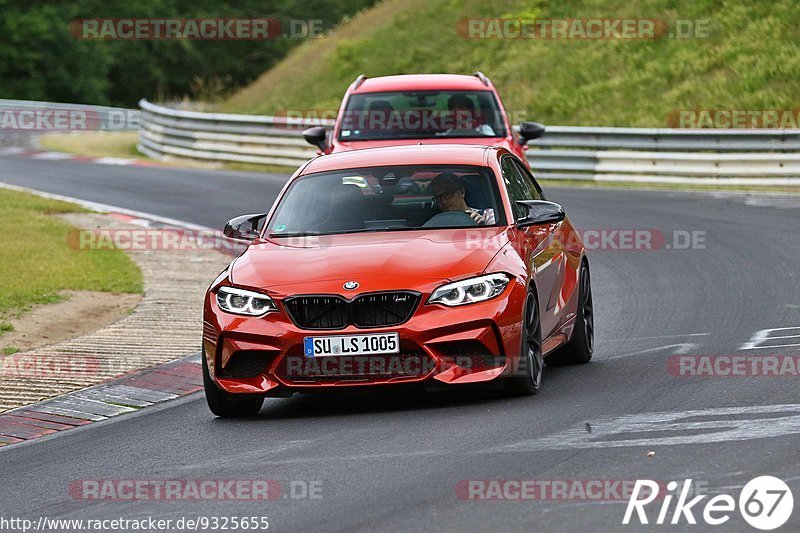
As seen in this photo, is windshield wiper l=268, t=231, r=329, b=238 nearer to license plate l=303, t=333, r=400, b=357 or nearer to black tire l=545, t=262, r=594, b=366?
license plate l=303, t=333, r=400, b=357

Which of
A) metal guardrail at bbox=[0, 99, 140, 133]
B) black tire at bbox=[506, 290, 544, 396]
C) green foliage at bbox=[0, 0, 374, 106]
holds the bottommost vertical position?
green foliage at bbox=[0, 0, 374, 106]

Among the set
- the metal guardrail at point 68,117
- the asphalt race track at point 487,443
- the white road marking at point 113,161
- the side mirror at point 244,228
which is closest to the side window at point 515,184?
the asphalt race track at point 487,443

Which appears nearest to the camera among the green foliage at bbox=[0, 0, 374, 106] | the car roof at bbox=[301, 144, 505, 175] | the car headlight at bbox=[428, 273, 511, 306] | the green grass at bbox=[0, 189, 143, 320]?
the car headlight at bbox=[428, 273, 511, 306]

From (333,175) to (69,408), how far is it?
2357 millimetres

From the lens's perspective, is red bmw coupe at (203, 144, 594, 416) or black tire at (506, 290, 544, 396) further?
black tire at (506, 290, 544, 396)

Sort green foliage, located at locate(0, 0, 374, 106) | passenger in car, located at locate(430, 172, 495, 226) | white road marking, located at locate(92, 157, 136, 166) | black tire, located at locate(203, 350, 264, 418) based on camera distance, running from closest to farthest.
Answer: black tire, located at locate(203, 350, 264, 418) → passenger in car, located at locate(430, 172, 495, 226) → white road marking, located at locate(92, 157, 136, 166) → green foliage, located at locate(0, 0, 374, 106)

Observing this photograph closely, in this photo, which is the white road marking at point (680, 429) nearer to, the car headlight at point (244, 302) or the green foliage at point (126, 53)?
the car headlight at point (244, 302)

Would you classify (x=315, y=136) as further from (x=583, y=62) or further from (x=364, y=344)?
(x=583, y=62)

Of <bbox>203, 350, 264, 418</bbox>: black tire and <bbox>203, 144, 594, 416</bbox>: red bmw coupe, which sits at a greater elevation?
<bbox>203, 144, 594, 416</bbox>: red bmw coupe

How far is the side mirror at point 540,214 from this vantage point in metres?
9.75

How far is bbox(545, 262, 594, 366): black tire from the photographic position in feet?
34.7

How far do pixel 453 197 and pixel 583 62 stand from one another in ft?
79.6

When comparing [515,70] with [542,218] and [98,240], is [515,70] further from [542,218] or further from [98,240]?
[542,218]

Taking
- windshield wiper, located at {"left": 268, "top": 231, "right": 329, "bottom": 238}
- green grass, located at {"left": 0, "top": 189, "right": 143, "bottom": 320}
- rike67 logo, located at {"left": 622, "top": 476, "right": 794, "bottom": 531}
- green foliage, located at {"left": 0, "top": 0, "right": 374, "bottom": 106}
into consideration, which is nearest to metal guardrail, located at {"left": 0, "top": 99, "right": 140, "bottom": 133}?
green foliage, located at {"left": 0, "top": 0, "right": 374, "bottom": 106}
